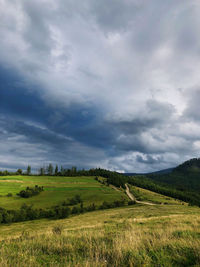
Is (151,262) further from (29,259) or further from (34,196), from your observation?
(34,196)

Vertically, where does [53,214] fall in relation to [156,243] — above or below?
below

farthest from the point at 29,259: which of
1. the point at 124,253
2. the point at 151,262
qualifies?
the point at 151,262

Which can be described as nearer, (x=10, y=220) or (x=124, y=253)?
(x=124, y=253)

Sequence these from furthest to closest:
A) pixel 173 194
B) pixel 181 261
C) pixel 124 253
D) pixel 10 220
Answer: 1. pixel 173 194
2. pixel 10 220
3. pixel 124 253
4. pixel 181 261

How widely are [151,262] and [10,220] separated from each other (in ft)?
309

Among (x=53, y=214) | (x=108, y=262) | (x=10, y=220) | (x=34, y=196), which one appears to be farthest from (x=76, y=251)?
(x=34, y=196)

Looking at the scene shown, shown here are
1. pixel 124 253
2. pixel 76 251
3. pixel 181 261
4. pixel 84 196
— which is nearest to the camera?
pixel 181 261

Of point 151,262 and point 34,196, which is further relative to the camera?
point 34,196

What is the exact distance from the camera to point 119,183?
18475 cm

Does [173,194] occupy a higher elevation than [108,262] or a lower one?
lower

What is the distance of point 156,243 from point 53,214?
85.6 metres

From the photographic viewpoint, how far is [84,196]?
120 m

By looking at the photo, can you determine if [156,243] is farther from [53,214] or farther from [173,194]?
[173,194]

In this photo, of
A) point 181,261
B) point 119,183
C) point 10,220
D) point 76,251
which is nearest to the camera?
point 181,261
